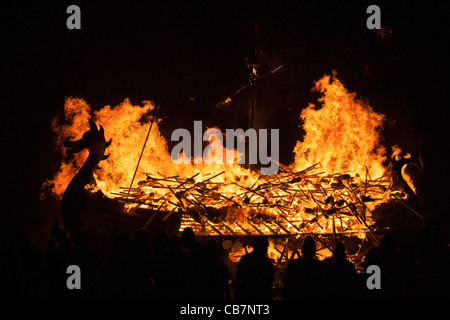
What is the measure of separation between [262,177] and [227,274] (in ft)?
18.3

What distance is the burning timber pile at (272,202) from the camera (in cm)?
837

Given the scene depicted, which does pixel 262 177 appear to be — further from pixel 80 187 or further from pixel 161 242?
pixel 161 242

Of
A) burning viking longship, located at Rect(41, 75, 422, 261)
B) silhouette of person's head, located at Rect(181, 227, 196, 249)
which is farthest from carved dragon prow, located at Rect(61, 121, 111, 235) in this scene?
silhouette of person's head, located at Rect(181, 227, 196, 249)

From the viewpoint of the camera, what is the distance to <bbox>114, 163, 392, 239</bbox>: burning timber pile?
8367 mm

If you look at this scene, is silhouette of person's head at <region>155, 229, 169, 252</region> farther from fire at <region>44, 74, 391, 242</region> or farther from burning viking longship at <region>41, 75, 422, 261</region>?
fire at <region>44, 74, 391, 242</region>

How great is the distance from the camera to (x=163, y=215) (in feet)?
26.0

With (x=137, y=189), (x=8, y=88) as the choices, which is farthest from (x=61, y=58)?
(x=137, y=189)

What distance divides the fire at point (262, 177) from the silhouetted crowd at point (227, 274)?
2.71 m

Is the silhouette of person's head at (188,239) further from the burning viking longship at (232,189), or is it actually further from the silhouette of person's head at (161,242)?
the burning viking longship at (232,189)

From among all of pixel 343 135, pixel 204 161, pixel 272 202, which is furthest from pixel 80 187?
pixel 343 135

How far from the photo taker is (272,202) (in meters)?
9.00

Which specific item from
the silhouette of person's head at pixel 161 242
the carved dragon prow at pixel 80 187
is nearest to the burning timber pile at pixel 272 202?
the carved dragon prow at pixel 80 187
